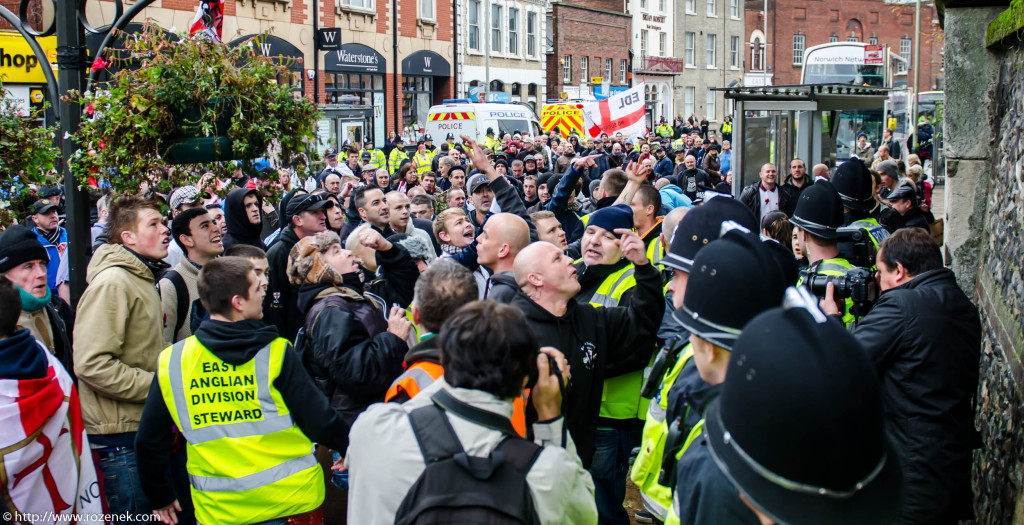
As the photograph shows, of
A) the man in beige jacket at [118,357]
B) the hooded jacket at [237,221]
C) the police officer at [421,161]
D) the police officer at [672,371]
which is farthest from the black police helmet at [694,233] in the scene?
the police officer at [421,161]

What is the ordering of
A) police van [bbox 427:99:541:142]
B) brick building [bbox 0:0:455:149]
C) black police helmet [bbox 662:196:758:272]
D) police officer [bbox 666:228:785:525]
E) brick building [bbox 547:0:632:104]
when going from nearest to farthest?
police officer [bbox 666:228:785:525] < black police helmet [bbox 662:196:758:272] < brick building [bbox 0:0:455:149] < police van [bbox 427:99:541:142] < brick building [bbox 547:0:632:104]

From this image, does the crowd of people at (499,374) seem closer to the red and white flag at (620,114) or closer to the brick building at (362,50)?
the red and white flag at (620,114)

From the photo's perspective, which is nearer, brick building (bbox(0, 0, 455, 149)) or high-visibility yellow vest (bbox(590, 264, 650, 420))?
high-visibility yellow vest (bbox(590, 264, 650, 420))

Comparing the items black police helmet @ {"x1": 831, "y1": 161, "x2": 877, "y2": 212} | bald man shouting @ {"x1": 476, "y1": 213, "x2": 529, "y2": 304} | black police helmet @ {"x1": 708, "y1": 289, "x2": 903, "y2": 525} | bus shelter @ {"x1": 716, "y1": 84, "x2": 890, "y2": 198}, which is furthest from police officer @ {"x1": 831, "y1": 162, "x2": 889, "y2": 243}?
black police helmet @ {"x1": 708, "y1": 289, "x2": 903, "y2": 525}

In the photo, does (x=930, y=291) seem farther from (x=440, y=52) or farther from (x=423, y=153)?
(x=440, y=52)

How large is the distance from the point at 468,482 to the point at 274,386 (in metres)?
1.41

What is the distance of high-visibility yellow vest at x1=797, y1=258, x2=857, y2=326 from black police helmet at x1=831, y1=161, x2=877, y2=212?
266 cm

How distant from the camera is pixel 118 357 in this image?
4.04 meters

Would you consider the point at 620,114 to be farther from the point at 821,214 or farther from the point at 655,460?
the point at 655,460

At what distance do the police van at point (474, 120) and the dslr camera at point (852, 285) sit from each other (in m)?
19.5

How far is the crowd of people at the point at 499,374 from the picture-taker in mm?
1700

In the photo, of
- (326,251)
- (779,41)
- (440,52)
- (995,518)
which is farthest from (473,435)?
(779,41)

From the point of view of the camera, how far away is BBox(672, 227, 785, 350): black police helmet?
7.54ft

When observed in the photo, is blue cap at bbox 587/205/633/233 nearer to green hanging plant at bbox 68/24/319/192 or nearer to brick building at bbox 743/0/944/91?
green hanging plant at bbox 68/24/319/192
